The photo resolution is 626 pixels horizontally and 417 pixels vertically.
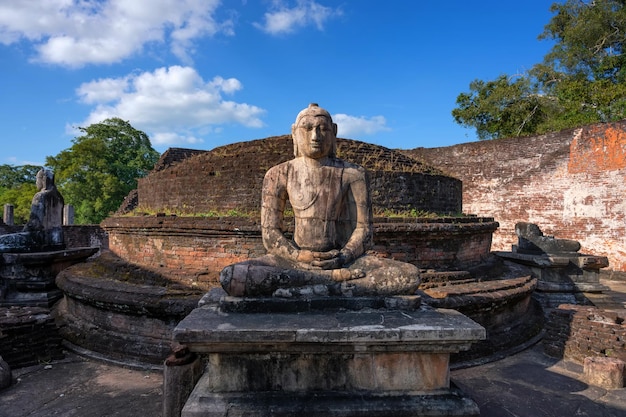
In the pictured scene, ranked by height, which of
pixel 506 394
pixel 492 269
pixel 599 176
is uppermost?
pixel 599 176

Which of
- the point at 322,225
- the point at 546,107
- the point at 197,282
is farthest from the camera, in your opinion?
the point at 546,107

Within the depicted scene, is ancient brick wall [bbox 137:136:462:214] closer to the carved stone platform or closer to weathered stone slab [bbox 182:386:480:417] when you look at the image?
the carved stone platform

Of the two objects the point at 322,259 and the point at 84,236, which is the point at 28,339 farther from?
the point at 84,236

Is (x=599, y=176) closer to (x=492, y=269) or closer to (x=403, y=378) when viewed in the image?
(x=492, y=269)

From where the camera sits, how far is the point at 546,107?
18.2 metres

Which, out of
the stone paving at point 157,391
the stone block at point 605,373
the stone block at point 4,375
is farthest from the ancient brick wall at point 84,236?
the stone block at point 605,373

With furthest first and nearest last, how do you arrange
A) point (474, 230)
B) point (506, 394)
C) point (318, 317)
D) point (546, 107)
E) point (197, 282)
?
1. point (546, 107)
2. point (474, 230)
3. point (197, 282)
4. point (506, 394)
5. point (318, 317)

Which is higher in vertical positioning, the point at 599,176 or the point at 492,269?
the point at 599,176

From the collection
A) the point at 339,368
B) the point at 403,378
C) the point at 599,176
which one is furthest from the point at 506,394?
the point at 599,176

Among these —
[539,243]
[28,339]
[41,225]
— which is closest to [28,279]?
[41,225]

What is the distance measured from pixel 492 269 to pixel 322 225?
507 centimetres

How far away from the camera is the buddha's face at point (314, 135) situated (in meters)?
3.12

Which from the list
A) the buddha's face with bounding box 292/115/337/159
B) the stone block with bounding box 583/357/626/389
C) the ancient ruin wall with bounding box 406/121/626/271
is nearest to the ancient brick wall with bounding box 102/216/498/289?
the stone block with bounding box 583/357/626/389

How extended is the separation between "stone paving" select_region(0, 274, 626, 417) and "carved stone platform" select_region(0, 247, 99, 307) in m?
2.42
